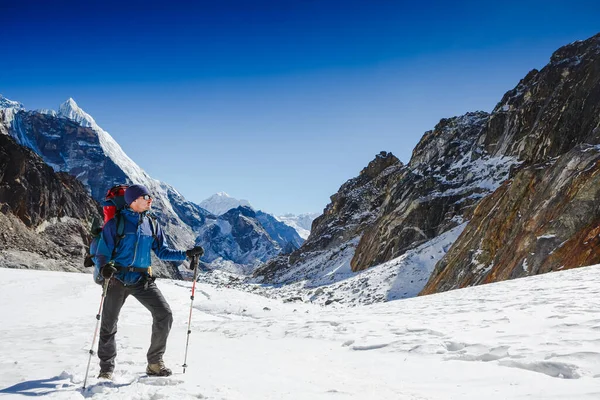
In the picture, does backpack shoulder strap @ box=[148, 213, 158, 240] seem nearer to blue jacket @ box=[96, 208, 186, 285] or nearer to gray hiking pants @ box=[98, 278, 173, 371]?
blue jacket @ box=[96, 208, 186, 285]

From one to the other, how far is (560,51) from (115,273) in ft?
234

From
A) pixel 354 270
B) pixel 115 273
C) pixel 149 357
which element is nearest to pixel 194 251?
pixel 115 273

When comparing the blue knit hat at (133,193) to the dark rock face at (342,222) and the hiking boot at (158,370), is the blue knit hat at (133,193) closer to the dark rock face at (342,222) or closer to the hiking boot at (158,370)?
the hiking boot at (158,370)

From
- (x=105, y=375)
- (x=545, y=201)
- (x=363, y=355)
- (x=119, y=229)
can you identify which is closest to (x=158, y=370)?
(x=105, y=375)

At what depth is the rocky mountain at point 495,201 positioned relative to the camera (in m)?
19.8

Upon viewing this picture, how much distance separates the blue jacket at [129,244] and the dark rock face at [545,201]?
1785 centimetres

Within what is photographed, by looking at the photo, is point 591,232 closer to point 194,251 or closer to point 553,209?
point 553,209

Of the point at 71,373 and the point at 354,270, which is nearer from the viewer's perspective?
the point at 71,373

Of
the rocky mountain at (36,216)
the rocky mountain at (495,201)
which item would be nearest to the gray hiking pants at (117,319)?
the rocky mountain at (495,201)

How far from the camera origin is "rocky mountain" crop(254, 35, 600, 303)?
19.8 metres

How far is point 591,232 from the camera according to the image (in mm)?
17281

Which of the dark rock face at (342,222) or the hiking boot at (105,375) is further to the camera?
the dark rock face at (342,222)

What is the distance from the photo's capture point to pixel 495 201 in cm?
3072

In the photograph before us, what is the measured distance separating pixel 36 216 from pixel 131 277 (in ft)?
313
